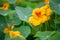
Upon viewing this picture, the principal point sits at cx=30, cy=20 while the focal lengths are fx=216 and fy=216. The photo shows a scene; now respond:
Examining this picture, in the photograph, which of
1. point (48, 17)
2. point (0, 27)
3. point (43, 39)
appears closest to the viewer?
point (43, 39)

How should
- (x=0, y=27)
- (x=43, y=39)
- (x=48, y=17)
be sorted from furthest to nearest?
(x=0, y=27), (x=48, y=17), (x=43, y=39)

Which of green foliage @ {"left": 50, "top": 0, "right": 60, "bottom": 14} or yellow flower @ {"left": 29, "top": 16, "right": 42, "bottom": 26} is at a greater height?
green foliage @ {"left": 50, "top": 0, "right": 60, "bottom": 14}

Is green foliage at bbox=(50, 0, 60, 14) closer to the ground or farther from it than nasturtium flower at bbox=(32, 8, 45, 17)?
farther from it

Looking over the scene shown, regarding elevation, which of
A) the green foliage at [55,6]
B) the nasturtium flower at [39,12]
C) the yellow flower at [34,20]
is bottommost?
the yellow flower at [34,20]

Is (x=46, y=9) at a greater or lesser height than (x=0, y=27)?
greater

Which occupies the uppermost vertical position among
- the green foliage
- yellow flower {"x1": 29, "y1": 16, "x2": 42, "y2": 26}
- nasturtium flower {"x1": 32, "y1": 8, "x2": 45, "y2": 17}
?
the green foliage

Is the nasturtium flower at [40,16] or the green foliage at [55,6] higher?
the green foliage at [55,6]

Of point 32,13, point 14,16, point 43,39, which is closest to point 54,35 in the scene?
point 43,39

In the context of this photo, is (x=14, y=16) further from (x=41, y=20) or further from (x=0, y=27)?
(x=41, y=20)
